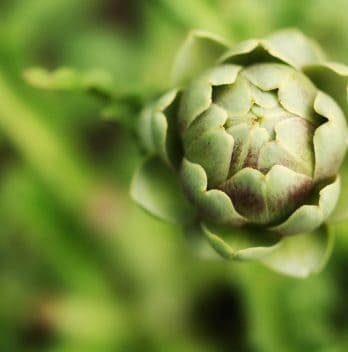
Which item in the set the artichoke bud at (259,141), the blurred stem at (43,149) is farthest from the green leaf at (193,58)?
the blurred stem at (43,149)

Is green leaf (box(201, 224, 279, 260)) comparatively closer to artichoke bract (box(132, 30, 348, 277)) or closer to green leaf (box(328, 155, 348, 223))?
artichoke bract (box(132, 30, 348, 277))

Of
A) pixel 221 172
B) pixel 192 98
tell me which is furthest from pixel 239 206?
pixel 192 98

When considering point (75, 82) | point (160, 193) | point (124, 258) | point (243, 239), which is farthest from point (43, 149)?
point (243, 239)

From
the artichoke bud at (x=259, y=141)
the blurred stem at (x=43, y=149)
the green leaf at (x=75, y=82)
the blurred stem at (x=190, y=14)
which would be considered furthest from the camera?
the blurred stem at (x=43, y=149)

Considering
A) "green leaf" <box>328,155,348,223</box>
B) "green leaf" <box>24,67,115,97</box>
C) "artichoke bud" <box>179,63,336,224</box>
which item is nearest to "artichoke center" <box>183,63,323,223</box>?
"artichoke bud" <box>179,63,336,224</box>

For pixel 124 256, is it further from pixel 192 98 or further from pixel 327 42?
pixel 192 98

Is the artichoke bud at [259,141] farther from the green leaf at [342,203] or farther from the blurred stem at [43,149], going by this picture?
the blurred stem at [43,149]
